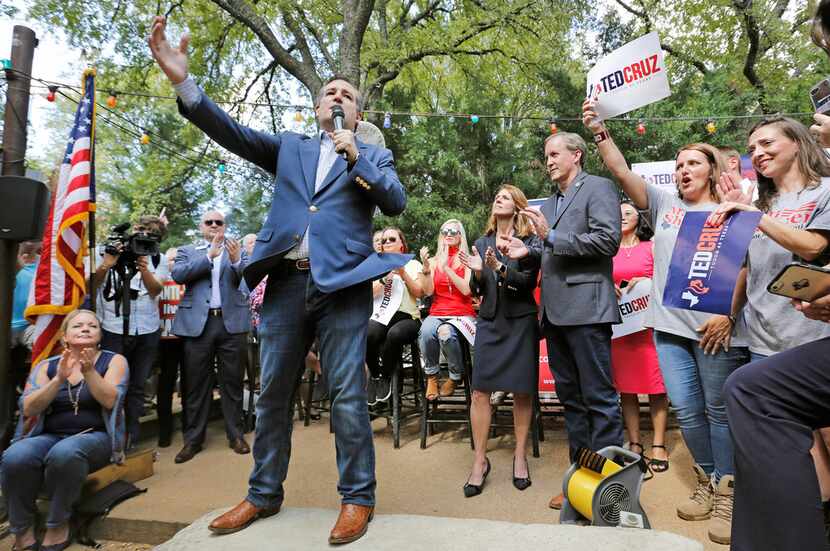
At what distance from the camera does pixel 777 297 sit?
2.10m

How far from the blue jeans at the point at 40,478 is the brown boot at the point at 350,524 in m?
1.80

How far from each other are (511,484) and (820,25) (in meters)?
2.67

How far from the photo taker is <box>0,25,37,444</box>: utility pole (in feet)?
10.2

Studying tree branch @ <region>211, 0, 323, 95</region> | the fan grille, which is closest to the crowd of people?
the fan grille

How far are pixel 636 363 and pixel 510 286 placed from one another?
126 centimetres

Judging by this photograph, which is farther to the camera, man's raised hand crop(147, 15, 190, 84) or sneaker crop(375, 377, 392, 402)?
sneaker crop(375, 377, 392, 402)

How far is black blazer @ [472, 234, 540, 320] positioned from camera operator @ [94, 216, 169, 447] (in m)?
2.60

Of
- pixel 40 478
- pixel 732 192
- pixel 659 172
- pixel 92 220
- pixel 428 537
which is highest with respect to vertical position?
pixel 659 172

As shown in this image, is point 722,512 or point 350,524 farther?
point 722,512

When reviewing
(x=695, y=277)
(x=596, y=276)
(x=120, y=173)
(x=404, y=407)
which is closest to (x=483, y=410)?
(x=596, y=276)

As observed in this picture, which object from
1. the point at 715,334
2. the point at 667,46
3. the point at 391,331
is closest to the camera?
the point at 715,334

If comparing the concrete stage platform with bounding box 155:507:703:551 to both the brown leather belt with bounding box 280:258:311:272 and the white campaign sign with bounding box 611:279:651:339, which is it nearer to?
the brown leather belt with bounding box 280:258:311:272

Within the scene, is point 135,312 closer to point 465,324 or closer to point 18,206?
point 18,206

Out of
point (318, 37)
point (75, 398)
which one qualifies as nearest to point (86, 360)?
point (75, 398)
